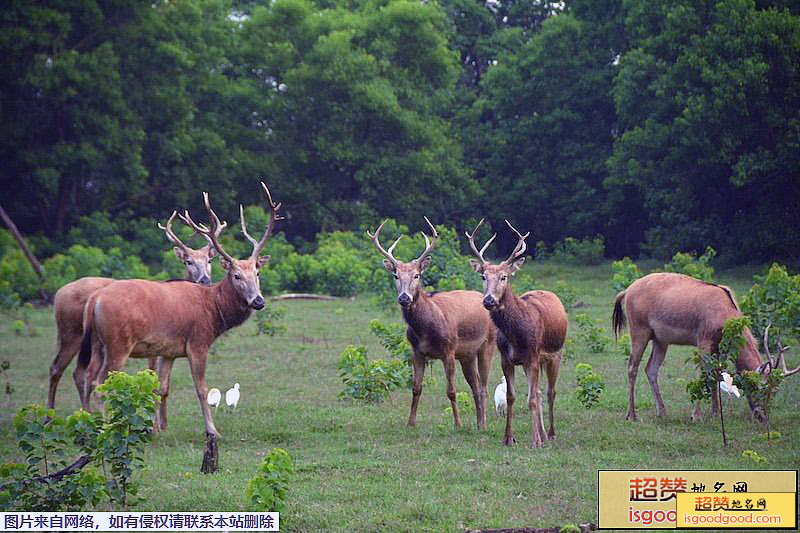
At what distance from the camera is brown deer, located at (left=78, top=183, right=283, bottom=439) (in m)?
9.46

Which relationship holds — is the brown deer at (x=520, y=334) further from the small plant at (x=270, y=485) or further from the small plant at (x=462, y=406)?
the small plant at (x=270, y=485)

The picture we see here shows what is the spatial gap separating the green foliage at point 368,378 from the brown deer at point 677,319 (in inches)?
104

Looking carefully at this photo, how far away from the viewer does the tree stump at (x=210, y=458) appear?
321 inches

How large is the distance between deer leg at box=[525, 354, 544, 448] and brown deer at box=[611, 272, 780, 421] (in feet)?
4.57

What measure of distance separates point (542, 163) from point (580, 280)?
25.7 feet

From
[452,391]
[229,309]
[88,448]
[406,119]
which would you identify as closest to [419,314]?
[452,391]

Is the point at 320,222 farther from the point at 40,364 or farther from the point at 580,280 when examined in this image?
the point at 40,364

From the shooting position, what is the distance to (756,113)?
24.5m

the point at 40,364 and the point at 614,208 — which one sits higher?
the point at 614,208

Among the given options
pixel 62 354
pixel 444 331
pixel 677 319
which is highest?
pixel 677 319

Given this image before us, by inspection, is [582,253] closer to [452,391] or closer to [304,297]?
[304,297]

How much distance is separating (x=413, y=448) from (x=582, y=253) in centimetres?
2076

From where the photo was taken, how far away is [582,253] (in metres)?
29.1

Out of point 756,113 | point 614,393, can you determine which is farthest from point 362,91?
point 614,393
